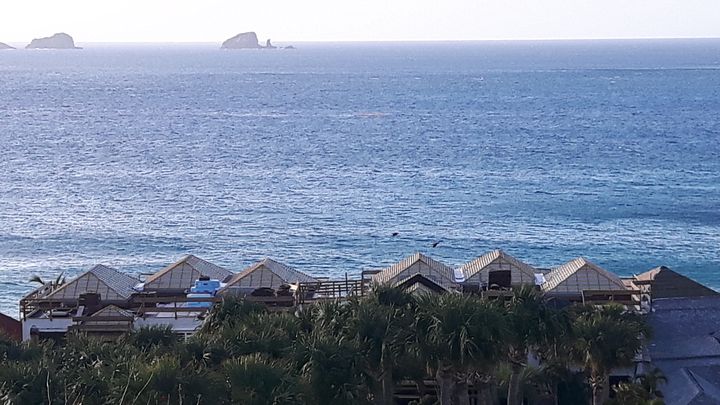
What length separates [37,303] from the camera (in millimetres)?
26312

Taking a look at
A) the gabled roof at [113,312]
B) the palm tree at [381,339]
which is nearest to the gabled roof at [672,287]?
the palm tree at [381,339]

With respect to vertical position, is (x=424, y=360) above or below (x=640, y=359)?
above

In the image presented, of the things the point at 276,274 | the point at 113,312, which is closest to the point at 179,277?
the point at 276,274

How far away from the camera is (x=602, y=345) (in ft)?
63.5

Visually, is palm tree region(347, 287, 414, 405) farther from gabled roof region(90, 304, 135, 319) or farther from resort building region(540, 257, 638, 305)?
resort building region(540, 257, 638, 305)

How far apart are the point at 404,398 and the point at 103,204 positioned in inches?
1768

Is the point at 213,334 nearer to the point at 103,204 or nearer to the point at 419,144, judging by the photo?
the point at 103,204

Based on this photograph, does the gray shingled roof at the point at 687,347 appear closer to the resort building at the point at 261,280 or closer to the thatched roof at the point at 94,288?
the resort building at the point at 261,280

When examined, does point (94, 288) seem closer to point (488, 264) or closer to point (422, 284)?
point (422, 284)

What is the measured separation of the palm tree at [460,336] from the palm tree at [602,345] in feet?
7.96

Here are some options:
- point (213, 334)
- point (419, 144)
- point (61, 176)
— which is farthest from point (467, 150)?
point (213, 334)

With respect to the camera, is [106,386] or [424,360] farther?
[424,360]

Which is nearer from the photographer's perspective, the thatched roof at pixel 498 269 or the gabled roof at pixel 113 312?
the gabled roof at pixel 113 312

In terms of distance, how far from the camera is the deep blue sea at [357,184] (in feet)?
167
